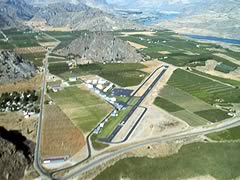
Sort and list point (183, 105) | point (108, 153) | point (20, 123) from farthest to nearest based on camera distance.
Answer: point (183, 105), point (20, 123), point (108, 153)

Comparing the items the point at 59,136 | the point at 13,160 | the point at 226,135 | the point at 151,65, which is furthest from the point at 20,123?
the point at 151,65

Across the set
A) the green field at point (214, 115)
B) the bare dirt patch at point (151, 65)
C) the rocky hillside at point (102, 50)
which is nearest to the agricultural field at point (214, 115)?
the green field at point (214, 115)

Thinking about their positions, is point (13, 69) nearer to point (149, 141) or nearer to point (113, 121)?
point (113, 121)

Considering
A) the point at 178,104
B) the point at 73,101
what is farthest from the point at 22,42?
the point at 178,104

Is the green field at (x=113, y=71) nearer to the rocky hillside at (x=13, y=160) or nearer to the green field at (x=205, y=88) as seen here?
the green field at (x=205, y=88)

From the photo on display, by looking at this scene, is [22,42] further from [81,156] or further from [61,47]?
[81,156]
